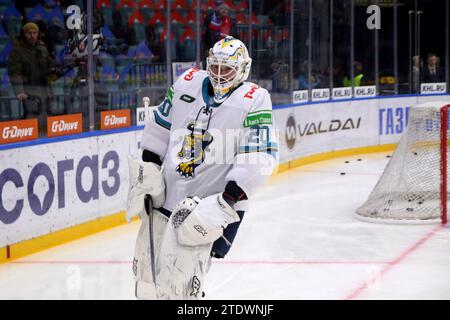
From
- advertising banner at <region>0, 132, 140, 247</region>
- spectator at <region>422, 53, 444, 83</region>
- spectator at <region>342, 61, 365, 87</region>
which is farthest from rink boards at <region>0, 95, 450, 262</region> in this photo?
spectator at <region>422, 53, 444, 83</region>

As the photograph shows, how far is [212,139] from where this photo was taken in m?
3.93

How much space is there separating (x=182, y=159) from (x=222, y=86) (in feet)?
1.12

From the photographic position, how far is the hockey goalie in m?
3.80

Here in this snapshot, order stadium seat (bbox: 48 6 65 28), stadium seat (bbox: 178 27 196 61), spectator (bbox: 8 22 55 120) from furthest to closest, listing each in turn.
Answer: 1. stadium seat (bbox: 178 27 196 61)
2. stadium seat (bbox: 48 6 65 28)
3. spectator (bbox: 8 22 55 120)

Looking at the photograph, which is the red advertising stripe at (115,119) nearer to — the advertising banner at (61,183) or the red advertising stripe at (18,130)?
the advertising banner at (61,183)

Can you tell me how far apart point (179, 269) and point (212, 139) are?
1.78ft

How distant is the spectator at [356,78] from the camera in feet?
40.3

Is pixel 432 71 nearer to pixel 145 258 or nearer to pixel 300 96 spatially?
pixel 300 96

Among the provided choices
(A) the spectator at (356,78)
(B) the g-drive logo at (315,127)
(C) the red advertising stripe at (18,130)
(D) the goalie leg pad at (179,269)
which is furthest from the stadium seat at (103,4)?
(A) the spectator at (356,78)

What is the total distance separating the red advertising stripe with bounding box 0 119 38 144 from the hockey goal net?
2734mm

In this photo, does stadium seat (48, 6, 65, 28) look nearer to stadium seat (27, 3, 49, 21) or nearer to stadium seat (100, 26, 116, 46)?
stadium seat (27, 3, 49, 21)

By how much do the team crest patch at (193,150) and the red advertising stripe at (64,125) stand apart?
3098 mm

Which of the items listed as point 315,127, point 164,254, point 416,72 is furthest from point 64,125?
point 416,72

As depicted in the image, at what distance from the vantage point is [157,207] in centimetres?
405
